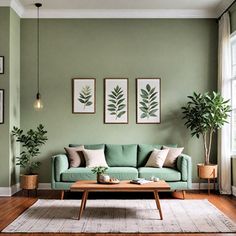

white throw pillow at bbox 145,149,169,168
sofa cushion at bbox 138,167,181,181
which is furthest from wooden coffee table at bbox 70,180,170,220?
white throw pillow at bbox 145,149,169,168

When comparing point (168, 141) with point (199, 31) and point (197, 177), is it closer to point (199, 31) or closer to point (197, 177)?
point (197, 177)

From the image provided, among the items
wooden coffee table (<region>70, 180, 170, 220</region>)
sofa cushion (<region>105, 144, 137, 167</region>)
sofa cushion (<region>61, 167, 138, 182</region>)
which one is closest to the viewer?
wooden coffee table (<region>70, 180, 170, 220</region>)

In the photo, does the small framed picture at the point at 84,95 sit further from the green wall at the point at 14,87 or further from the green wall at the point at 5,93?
the green wall at the point at 5,93

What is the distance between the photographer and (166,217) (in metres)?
5.11

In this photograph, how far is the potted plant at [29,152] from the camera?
675 centimetres

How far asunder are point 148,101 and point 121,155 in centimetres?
113

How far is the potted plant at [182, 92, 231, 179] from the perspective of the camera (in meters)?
6.82

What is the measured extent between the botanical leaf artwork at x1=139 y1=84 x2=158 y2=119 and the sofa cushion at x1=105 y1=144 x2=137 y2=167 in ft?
2.29

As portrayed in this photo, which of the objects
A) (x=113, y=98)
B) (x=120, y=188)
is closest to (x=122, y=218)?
(x=120, y=188)

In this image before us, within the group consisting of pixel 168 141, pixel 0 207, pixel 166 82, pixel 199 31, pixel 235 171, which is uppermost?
pixel 199 31

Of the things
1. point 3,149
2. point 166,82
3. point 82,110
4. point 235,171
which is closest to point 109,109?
point 82,110

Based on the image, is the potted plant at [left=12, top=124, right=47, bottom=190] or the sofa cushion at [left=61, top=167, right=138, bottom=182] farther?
the potted plant at [left=12, top=124, right=47, bottom=190]

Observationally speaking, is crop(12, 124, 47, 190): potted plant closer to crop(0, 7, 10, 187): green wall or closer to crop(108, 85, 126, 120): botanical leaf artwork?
crop(0, 7, 10, 187): green wall

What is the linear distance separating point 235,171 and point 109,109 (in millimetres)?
2445
